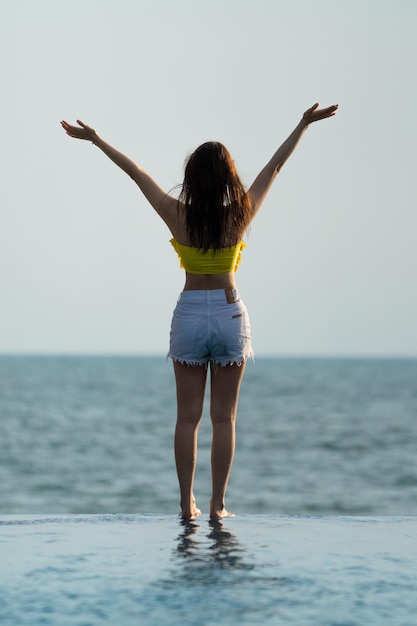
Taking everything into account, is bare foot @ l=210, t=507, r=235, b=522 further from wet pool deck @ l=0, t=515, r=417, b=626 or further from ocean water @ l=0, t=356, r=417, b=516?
ocean water @ l=0, t=356, r=417, b=516

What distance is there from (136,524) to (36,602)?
1767mm

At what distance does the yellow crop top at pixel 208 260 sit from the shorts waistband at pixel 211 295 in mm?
95

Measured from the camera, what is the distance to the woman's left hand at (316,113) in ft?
20.9

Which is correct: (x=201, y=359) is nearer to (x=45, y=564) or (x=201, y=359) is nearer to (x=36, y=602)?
(x=45, y=564)

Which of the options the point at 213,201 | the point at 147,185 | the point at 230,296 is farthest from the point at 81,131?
the point at 230,296

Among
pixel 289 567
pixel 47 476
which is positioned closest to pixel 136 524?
pixel 289 567

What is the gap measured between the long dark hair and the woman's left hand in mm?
554

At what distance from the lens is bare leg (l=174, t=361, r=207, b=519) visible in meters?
6.15

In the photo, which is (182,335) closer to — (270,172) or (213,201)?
(213,201)

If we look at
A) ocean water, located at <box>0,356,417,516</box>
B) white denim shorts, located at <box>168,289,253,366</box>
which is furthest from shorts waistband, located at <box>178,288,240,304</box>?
ocean water, located at <box>0,356,417,516</box>

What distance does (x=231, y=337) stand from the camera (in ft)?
19.8

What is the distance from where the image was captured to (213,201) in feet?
19.8

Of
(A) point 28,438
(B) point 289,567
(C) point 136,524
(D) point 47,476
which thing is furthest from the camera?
(A) point 28,438

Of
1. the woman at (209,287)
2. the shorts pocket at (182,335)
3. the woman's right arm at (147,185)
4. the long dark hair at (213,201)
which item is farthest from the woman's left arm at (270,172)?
the shorts pocket at (182,335)
